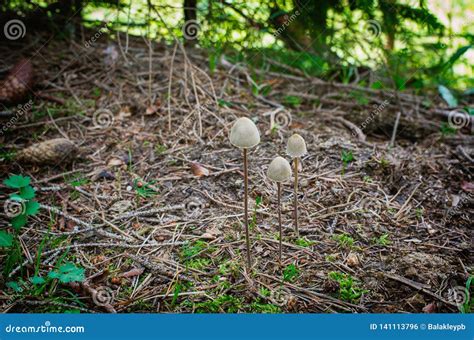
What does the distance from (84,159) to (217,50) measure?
1.57 meters

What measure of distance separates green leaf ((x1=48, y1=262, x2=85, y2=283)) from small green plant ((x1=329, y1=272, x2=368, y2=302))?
1121 millimetres

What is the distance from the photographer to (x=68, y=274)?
1821mm

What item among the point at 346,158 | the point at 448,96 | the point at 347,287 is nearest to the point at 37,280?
the point at 347,287

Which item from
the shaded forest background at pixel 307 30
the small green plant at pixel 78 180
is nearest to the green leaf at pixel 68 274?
the small green plant at pixel 78 180

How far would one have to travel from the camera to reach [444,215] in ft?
7.91

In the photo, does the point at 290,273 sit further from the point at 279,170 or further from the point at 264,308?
the point at 279,170

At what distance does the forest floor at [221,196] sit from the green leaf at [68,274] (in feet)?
0.26

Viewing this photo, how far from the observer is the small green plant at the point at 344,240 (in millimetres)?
2139

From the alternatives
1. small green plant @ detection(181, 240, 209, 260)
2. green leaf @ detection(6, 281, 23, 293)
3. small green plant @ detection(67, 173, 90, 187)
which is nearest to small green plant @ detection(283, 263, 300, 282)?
small green plant @ detection(181, 240, 209, 260)

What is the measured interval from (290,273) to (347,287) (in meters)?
0.26

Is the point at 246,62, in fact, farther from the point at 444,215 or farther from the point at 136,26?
the point at 444,215

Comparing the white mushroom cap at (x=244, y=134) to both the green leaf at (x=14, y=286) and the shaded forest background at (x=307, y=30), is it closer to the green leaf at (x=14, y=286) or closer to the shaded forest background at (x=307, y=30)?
the green leaf at (x=14, y=286)

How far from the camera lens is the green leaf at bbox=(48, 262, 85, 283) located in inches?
70.8

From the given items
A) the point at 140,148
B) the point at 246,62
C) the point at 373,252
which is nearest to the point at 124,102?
the point at 140,148
